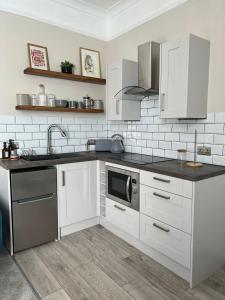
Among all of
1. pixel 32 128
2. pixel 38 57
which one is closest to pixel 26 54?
pixel 38 57

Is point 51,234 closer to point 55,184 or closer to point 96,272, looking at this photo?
point 55,184

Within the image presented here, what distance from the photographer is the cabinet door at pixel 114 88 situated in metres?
2.76

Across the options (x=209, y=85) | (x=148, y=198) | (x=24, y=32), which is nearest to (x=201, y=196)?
(x=148, y=198)

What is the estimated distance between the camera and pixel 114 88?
9.32 feet

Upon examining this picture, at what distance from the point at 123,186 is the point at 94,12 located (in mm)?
2414

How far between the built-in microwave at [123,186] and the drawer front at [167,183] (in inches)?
5.5

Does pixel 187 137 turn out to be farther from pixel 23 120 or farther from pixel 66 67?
pixel 23 120

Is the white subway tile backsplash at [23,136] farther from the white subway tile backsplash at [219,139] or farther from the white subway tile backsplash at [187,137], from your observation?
the white subway tile backsplash at [219,139]

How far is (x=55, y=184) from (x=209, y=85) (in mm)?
1827

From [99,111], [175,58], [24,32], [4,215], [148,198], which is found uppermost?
[24,32]

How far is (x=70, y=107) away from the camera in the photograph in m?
2.98

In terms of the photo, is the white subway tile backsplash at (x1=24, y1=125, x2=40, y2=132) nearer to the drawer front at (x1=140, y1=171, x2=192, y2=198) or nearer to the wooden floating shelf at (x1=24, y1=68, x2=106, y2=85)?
the wooden floating shelf at (x1=24, y1=68, x2=106, y2=85)

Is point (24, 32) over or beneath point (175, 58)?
over

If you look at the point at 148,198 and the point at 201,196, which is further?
the point at 148,198
